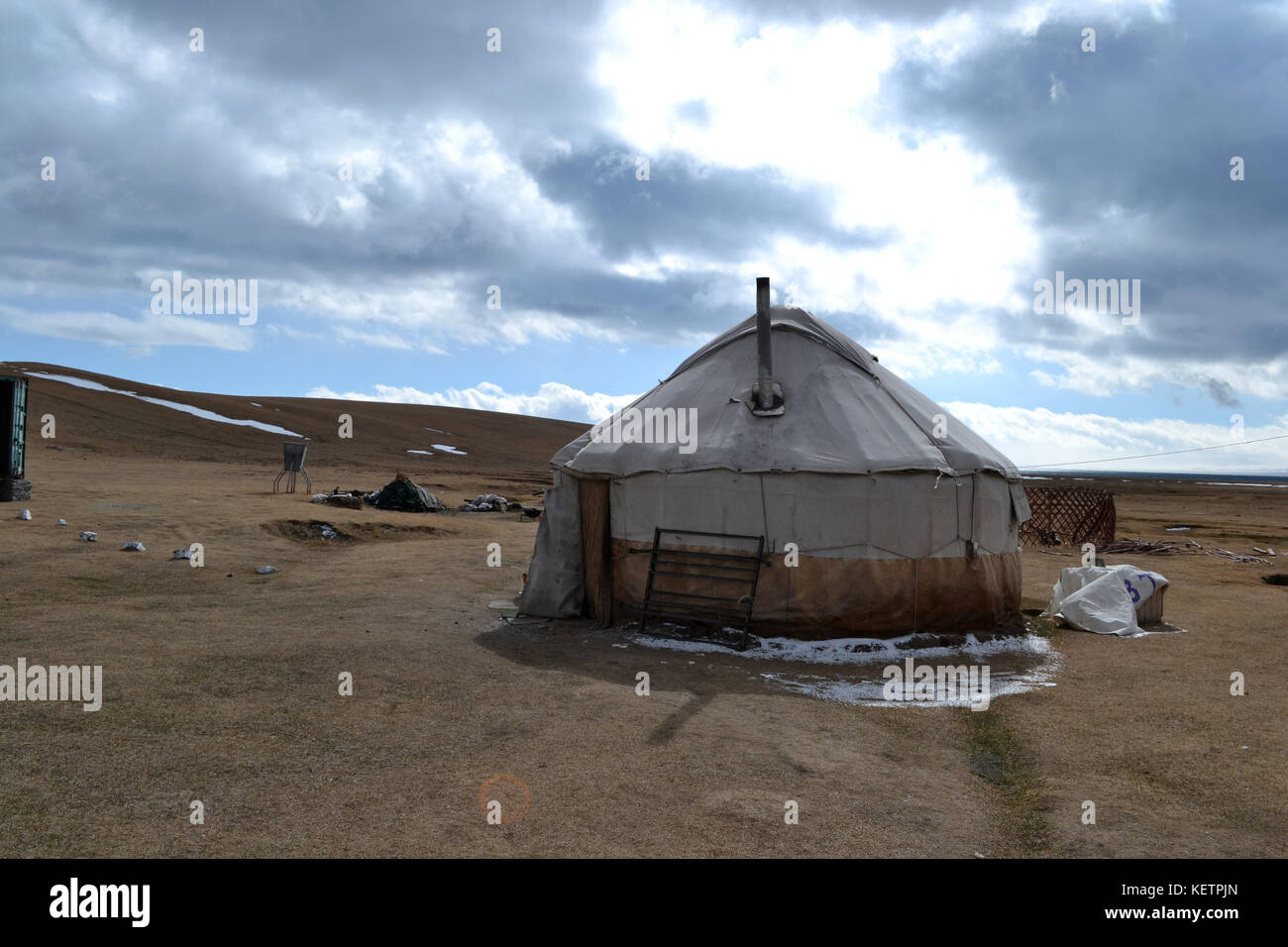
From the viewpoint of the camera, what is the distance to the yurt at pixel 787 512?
830 centimetres

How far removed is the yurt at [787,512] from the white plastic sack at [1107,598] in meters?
0.81

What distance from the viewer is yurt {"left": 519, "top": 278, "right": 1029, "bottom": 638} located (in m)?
8.30

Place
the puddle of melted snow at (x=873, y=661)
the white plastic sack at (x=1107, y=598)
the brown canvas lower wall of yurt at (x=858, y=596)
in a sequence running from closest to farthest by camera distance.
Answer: the puddle of melted snow at (x=873, y=661)
the brown canvas lower wall of yurt at (x=858, y=596)
the white plastic sack at (x=1107, y=598)

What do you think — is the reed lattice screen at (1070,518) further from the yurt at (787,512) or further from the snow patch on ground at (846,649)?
the snow patch on ground at (846,649)

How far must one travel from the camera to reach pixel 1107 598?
9.59m

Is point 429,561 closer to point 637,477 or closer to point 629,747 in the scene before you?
point 637,477

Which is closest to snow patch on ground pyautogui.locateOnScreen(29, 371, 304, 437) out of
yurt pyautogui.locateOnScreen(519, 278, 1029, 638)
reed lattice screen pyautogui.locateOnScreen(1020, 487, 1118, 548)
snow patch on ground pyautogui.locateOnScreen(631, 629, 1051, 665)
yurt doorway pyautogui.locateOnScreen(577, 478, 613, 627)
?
reed lattice screen pyautogui.locateOnScreen(1020, 487, 1118, 548)

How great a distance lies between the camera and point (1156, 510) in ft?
121

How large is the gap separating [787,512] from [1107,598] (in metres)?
4.05

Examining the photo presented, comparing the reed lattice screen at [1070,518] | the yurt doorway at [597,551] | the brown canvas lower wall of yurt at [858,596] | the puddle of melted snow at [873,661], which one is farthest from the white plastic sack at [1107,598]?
the reed lattice screen at [1070,518]

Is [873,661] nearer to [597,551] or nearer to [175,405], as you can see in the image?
[597,551]

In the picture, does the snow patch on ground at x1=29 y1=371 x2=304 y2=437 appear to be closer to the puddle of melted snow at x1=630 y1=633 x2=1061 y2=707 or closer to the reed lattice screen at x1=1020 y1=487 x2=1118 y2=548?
the reed lattice screen at x1=1020 y1=487 x2=1118 y2=548

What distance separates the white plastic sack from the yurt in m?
0.81
